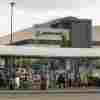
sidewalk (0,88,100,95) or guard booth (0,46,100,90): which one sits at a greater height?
guard booth (0,46,100,90)

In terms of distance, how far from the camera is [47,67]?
101 ft

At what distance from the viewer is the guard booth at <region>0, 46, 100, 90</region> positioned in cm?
2992

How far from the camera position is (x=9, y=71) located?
99.5ft

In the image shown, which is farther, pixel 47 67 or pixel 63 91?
pixel 47 67

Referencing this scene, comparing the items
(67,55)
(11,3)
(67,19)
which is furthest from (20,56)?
(67,19)

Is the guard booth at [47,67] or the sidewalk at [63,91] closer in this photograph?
the sidewalk at [63,91]

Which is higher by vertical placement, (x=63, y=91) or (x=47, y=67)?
(x=47, y=67)

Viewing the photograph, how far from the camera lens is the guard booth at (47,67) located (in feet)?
98.2

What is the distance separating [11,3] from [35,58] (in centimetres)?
1780

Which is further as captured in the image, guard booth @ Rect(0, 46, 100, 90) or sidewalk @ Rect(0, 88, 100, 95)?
guard booth @ Rect(0, 46, 100, 90)

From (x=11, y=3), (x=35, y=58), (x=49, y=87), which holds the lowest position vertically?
(x=49, y=87)

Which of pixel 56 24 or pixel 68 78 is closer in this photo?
pixel 68 78

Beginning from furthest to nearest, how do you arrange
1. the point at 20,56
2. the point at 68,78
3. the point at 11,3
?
the point at 11,3
the point at 68,78
the point at 20,56

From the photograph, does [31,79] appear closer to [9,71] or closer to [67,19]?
[9,71]
